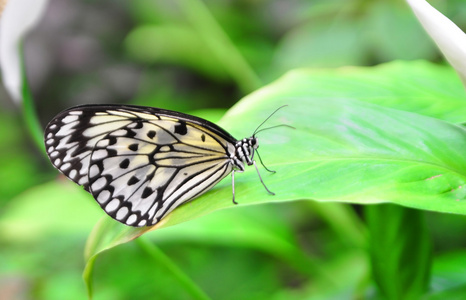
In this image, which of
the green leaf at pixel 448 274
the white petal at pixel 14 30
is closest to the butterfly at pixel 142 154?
the white petal at pixel 14 30

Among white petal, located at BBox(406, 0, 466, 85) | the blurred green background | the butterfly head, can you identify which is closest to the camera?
white petal, located at BBox(406, 0, 466, 85)

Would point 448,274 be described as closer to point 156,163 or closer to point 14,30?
point 156,163

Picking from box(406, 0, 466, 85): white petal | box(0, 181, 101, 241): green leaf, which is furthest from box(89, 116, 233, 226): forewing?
box(0, 181, 101, 241): green leaf

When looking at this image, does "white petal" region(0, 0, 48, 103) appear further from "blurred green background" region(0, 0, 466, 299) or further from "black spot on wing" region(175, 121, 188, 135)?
"blurred green background" region(0, 0, 466, 299)

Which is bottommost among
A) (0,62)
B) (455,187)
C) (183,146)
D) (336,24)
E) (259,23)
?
(259,23)

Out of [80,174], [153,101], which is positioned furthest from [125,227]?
[153,101]

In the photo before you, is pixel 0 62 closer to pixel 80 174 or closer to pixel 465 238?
pixel 80 174
